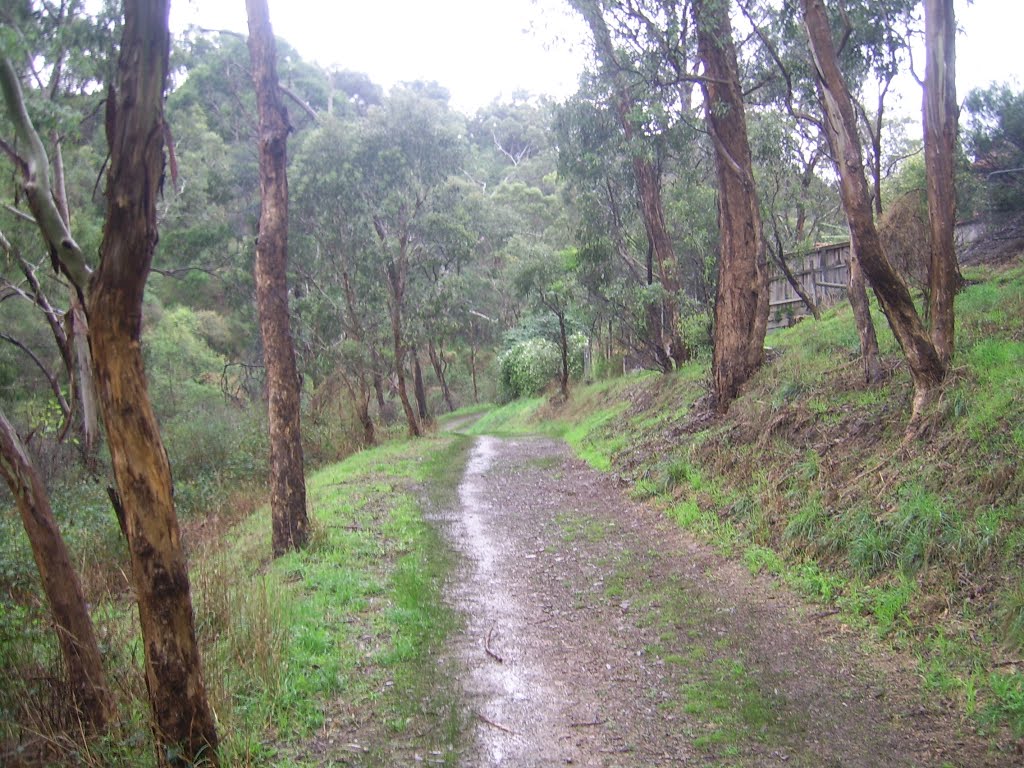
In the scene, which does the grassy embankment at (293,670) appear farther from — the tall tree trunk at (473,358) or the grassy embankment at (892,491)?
the tall tree trunk at (473,358)

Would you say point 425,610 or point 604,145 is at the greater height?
point 604,145

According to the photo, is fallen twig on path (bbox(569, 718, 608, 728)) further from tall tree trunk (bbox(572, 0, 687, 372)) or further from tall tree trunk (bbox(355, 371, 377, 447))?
tall tree trunk (bbox(355, 371, 377, 447))

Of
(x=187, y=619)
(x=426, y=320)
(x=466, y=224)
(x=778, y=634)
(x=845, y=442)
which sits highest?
(x=466, y=224)

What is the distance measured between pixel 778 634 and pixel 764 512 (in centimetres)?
249

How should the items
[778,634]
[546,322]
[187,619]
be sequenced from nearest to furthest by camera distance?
[187,619] → [778,634] → [546,322]

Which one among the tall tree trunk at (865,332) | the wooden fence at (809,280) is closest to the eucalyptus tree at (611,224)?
the wooden fence at (809,280)

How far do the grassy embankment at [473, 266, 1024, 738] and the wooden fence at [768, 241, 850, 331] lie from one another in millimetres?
6243

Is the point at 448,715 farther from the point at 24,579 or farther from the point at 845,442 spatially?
the point at 845,442

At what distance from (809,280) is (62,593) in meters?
19.5

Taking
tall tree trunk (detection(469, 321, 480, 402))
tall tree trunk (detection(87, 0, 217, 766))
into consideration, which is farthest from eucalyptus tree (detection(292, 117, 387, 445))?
tall tree trunk (detection(87, 0, 217, 766))

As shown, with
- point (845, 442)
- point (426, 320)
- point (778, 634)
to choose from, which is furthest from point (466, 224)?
point (778, 634)

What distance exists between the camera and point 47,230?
14.2ft

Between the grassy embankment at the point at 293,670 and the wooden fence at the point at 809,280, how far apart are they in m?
14.3

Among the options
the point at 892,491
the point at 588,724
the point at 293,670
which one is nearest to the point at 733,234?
the point at 892,491
